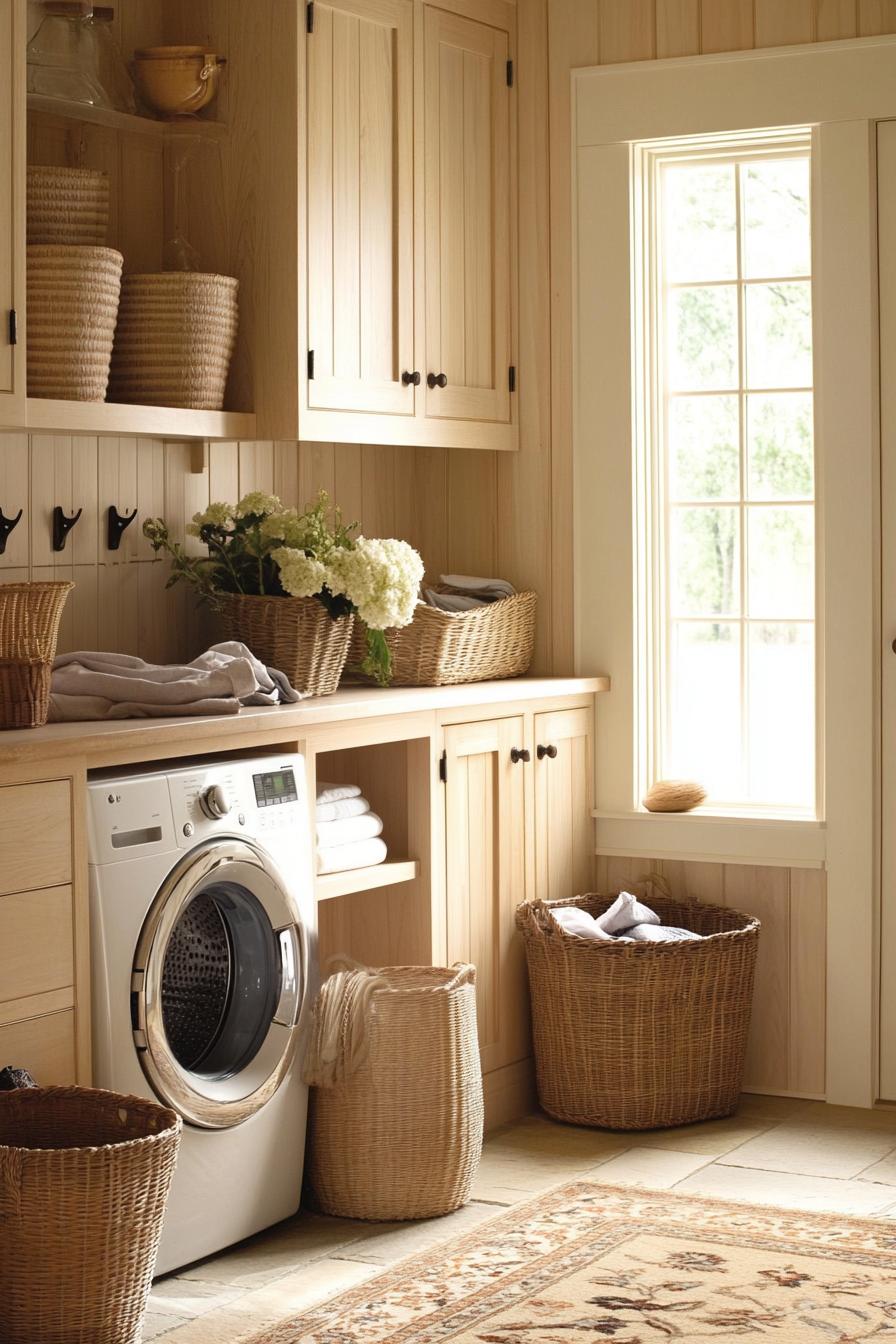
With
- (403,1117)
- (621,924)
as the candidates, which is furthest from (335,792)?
(621,924)

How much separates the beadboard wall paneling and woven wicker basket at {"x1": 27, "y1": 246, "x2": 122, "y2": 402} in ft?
6.25

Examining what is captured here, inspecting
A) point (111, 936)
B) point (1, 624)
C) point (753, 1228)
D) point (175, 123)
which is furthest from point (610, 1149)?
point (175, 123)

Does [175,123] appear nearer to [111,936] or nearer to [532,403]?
[532,403]

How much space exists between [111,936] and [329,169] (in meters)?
1.70

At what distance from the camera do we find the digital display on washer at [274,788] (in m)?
3.11

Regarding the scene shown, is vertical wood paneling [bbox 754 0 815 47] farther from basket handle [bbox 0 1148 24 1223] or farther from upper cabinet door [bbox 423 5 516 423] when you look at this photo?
basket handle [bbox 0 1148 24 1223]

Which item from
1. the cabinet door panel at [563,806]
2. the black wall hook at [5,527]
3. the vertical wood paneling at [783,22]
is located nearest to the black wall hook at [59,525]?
the black wall hook at [5,527]

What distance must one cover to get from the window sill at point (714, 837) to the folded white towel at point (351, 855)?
2.81 feet

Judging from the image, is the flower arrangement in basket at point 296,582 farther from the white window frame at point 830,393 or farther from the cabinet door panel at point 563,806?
the white window frame at point 830,393

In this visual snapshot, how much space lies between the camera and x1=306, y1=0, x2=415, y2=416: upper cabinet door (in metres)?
3.60

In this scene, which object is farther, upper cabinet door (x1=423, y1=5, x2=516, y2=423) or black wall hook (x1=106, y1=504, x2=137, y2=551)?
upper cabinet door (x1=423, y1=5, x2=516, y2=423)

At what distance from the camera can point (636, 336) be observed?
13.8 ft

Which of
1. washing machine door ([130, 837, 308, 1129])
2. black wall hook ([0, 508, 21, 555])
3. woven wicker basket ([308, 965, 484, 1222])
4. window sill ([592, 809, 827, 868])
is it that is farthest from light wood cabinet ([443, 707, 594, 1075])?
black wall hook ([0, 508, 21, 555])

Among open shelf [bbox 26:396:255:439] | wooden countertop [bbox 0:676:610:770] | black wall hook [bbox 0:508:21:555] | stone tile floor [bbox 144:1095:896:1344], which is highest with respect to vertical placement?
open shelf [bbox 26:396:255:439]
